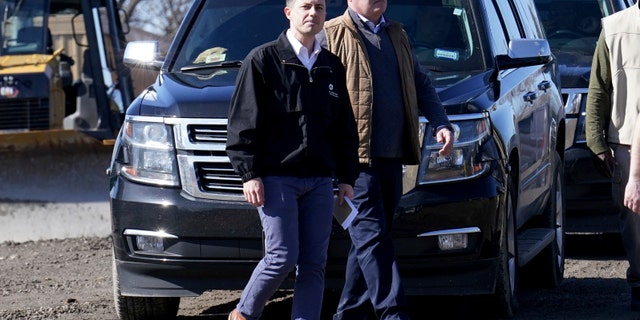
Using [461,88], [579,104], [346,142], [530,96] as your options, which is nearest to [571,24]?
[579,104]

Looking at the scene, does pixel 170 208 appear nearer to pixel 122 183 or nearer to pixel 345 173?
pixel 122 183

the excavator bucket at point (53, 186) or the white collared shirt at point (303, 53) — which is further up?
the white collared shirt at point (303, 53)

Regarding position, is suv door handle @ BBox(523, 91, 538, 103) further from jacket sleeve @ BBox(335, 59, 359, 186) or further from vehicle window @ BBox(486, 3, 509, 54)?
jacket sleeve @ BBox(335, 59, 359, 186)

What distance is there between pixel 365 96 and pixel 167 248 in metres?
1.29

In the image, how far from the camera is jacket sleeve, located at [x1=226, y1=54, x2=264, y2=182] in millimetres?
6328

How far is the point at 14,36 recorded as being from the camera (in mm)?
17375

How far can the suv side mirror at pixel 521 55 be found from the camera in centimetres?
827

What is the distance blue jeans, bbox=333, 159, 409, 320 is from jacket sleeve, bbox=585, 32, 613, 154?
185 cm

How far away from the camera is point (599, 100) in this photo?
854cm

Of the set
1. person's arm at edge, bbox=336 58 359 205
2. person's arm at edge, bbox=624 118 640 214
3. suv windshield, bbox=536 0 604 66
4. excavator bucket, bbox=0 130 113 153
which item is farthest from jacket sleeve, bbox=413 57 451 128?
excavator bucket, bbox=0 130 113 153

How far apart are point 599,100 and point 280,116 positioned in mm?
2778

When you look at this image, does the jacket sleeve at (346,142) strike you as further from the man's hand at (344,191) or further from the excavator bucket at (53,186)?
the excavator bucket at (53,186)

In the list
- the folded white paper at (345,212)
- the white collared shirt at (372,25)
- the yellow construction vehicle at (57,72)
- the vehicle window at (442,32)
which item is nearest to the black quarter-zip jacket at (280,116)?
the folded white paper at (345,212)

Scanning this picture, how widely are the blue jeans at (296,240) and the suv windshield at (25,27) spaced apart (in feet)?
37.1
